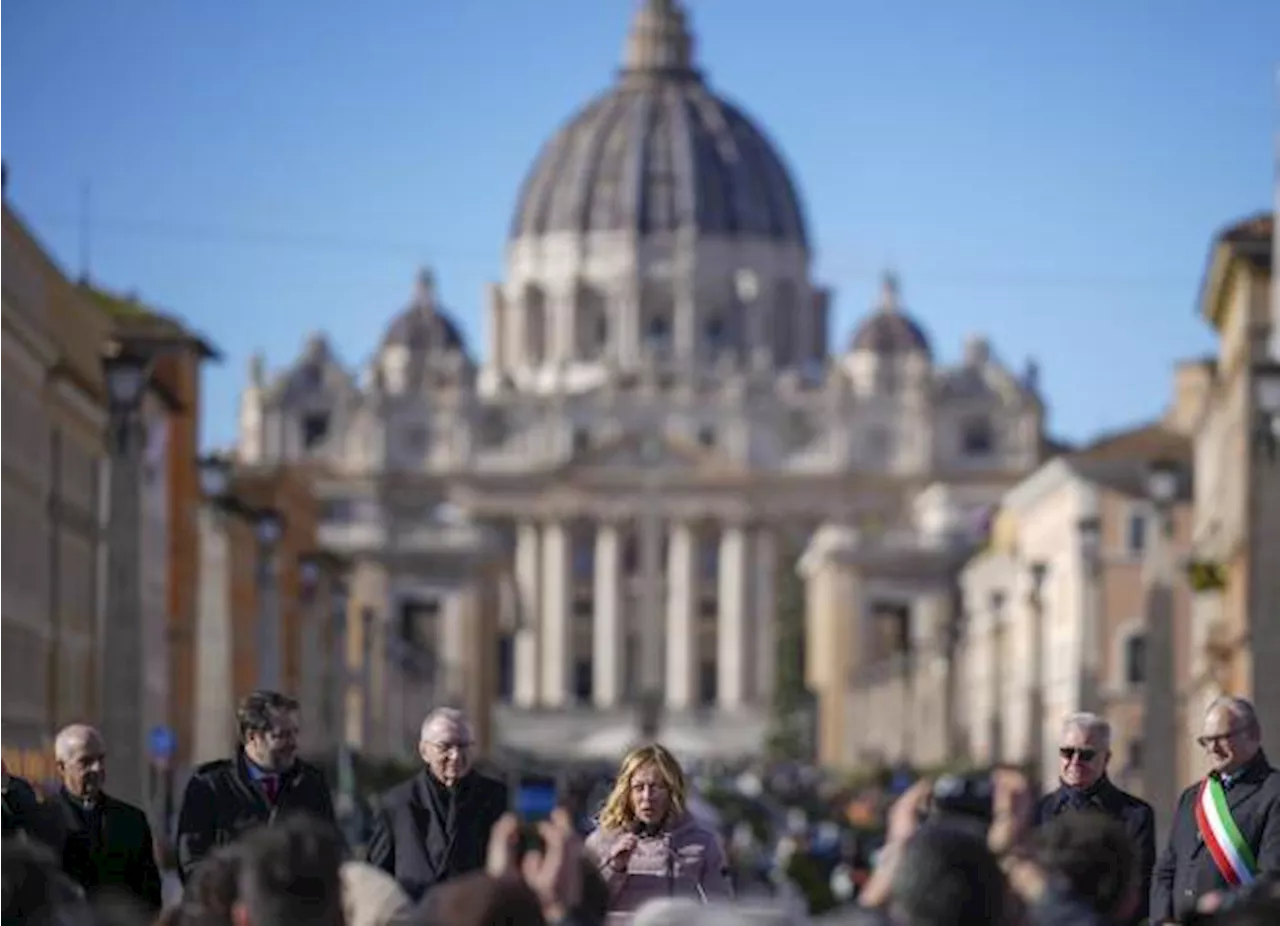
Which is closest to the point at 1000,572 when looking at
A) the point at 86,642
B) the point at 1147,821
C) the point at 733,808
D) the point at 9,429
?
the point at 733,808

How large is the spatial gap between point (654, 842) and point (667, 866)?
0.11 metres

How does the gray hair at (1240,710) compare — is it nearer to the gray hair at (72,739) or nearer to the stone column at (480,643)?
the gray hair at (72,739)

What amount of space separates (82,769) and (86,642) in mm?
43118

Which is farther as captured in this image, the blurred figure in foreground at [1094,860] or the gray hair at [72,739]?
the gray hair at [72,739]

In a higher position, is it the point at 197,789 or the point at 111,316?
the point at 111,316

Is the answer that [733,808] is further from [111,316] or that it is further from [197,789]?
[197,789]

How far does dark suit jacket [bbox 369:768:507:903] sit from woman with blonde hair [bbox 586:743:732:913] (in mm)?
458

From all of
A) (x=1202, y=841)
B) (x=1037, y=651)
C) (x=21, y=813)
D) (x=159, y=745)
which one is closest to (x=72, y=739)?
(x=21, y=813)

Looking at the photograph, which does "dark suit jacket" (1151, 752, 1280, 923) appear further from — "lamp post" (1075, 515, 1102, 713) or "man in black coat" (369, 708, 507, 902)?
"lamp post" (1075, 515, 1102, 713)

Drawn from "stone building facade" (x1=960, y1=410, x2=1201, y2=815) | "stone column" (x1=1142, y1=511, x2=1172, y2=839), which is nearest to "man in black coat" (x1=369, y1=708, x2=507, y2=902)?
"stone column" (x1=1142, y1=511, x2=1172, y2=839)

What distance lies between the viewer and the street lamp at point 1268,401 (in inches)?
1438

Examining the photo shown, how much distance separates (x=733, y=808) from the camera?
3423 inches

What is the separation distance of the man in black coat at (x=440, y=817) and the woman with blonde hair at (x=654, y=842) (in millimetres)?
472

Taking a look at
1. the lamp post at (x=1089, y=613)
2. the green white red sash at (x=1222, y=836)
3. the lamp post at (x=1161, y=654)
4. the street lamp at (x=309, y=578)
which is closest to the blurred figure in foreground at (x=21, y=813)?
the green white red sash at (x=1222, y=836)
